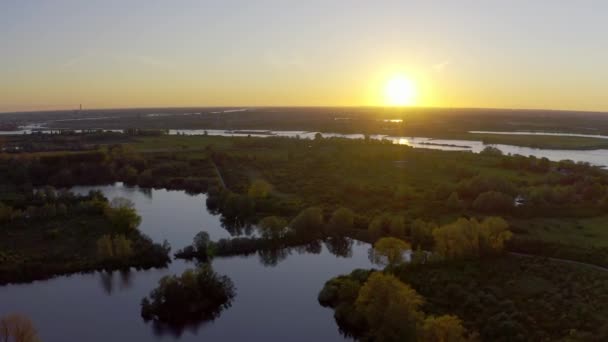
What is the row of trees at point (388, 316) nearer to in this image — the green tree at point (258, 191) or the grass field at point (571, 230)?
the grass field at point (571, 230)

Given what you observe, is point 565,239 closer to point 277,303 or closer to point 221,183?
point 277,303

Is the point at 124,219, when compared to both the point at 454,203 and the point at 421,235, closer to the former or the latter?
the point at 421,235

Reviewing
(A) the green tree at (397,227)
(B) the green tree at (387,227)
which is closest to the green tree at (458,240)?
(A) the green tree at (397,227)

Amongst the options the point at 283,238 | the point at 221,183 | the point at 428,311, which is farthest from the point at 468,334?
the point at 221,183

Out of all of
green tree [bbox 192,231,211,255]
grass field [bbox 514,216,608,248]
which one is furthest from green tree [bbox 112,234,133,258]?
grass field [bbox 514,216,608,248]

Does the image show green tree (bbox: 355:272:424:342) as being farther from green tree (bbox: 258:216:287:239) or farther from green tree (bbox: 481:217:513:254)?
green tree (bbox: 258:216:287:239)

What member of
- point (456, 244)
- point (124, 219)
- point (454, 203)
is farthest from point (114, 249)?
point (454, 203)
